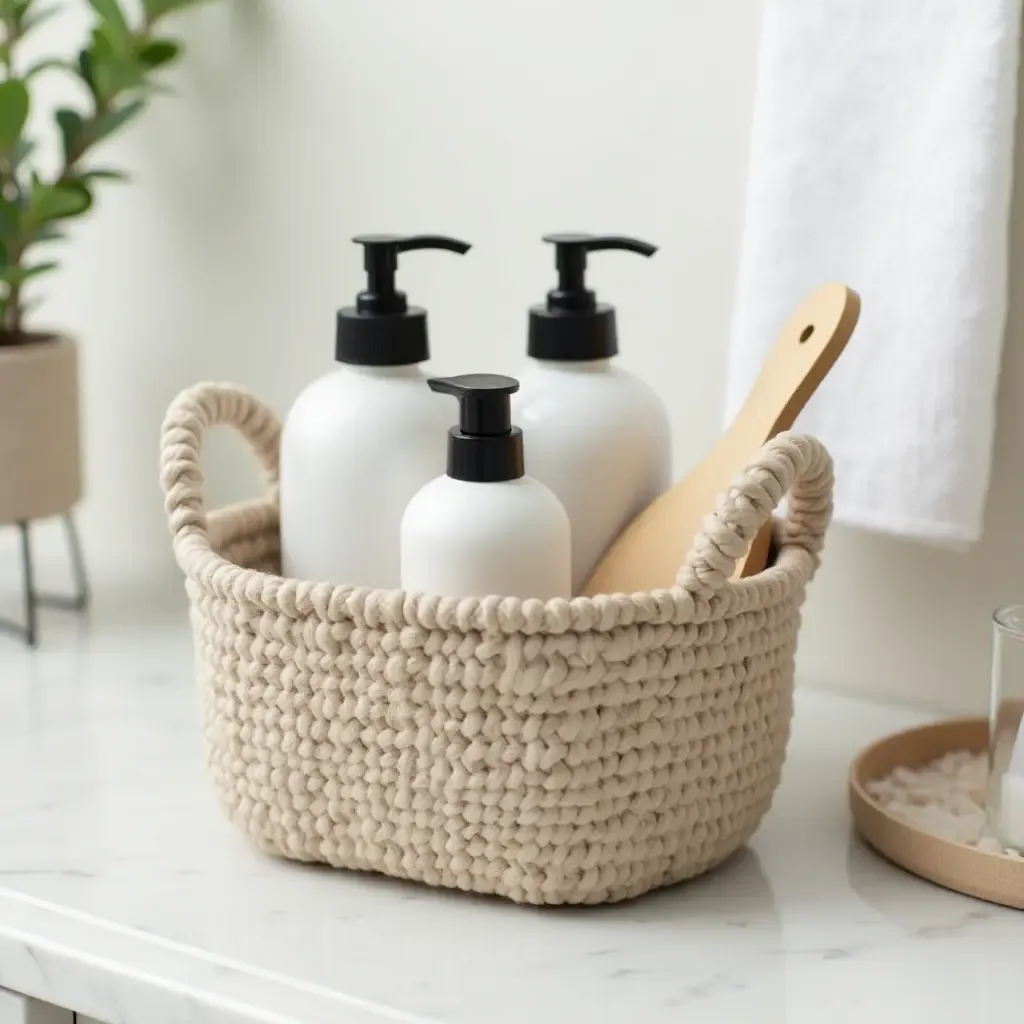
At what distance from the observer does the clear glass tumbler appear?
0.62 m

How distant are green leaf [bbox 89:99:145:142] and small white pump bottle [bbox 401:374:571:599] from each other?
0.46 metres

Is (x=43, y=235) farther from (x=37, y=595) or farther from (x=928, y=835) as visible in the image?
(x=928, y=835)

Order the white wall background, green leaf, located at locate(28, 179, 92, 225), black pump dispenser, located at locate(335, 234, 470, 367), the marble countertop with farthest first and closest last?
green leaf, located at locate(28, 179, 92, 225), the white wall background, black pump dispenser, located at locate(335, 234, 470, 367), the marble countertop

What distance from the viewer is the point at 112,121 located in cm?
95

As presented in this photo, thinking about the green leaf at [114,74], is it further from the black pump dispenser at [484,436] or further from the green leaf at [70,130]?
the black pump dispenser at [484,436]

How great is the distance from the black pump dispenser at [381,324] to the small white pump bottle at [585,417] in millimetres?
52

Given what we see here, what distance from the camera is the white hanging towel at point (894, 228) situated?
2.27ft

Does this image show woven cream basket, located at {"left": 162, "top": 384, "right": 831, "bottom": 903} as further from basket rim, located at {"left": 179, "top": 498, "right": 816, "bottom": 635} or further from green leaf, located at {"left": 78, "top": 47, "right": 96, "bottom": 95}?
green leaf, located at {"left": 78, "top": 47, "right": 96, "bottom": 95}

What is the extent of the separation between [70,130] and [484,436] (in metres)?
0.51

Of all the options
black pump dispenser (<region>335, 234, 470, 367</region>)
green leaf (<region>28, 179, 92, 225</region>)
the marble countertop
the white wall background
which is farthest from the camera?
green leaf (<region>28, 179, 92, 225</region>)

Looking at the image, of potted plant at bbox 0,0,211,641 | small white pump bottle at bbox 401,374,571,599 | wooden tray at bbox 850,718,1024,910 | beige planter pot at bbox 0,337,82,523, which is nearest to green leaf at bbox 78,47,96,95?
potted plant at bbox 0,0,211,641

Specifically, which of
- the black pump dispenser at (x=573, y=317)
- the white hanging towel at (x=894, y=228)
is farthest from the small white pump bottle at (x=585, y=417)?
the white hanging towel at (x=894, y=228)

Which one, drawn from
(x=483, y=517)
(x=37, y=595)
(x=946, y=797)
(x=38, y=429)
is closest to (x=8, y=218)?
(x=38, y=429)

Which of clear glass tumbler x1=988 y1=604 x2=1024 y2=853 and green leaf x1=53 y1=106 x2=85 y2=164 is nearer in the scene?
clear glass tumbler x1=988 y1=604 x2=1024 y2=853
